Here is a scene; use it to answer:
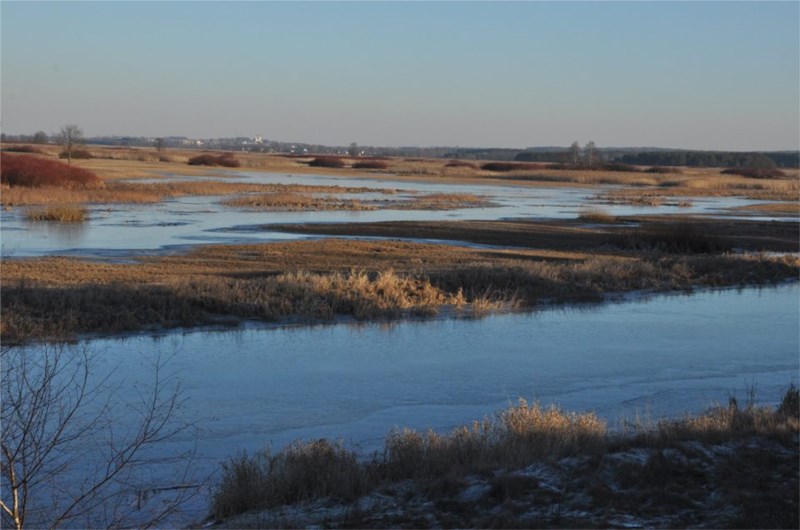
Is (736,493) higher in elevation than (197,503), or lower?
higher

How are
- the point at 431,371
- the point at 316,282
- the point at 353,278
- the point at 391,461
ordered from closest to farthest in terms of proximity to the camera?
the point at 391,461
the point at 431,371
the point at 316,282
the point at 353,278

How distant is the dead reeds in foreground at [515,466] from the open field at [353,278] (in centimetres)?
762

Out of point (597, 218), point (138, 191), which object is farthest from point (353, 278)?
point (138, 191)

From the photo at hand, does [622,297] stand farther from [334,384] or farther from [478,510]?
[478,510]

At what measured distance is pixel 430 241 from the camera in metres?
30.0

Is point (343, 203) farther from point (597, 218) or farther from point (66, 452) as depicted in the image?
point (66, 452)

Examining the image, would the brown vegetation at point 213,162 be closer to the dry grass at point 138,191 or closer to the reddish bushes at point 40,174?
the dry grass at point 138,191

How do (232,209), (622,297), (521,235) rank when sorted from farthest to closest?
(232,209) < (521,235) < (622,297)

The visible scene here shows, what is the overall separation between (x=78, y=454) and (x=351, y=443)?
2550 mm

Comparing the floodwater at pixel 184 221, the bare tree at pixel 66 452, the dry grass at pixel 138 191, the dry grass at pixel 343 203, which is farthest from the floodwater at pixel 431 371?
the dry grass at pixel 138 191


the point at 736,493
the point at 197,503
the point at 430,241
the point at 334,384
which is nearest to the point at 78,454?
the point at 197,503

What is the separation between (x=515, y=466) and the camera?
302 inches

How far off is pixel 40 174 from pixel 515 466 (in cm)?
4609

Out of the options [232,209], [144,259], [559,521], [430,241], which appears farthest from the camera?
[232,209]
